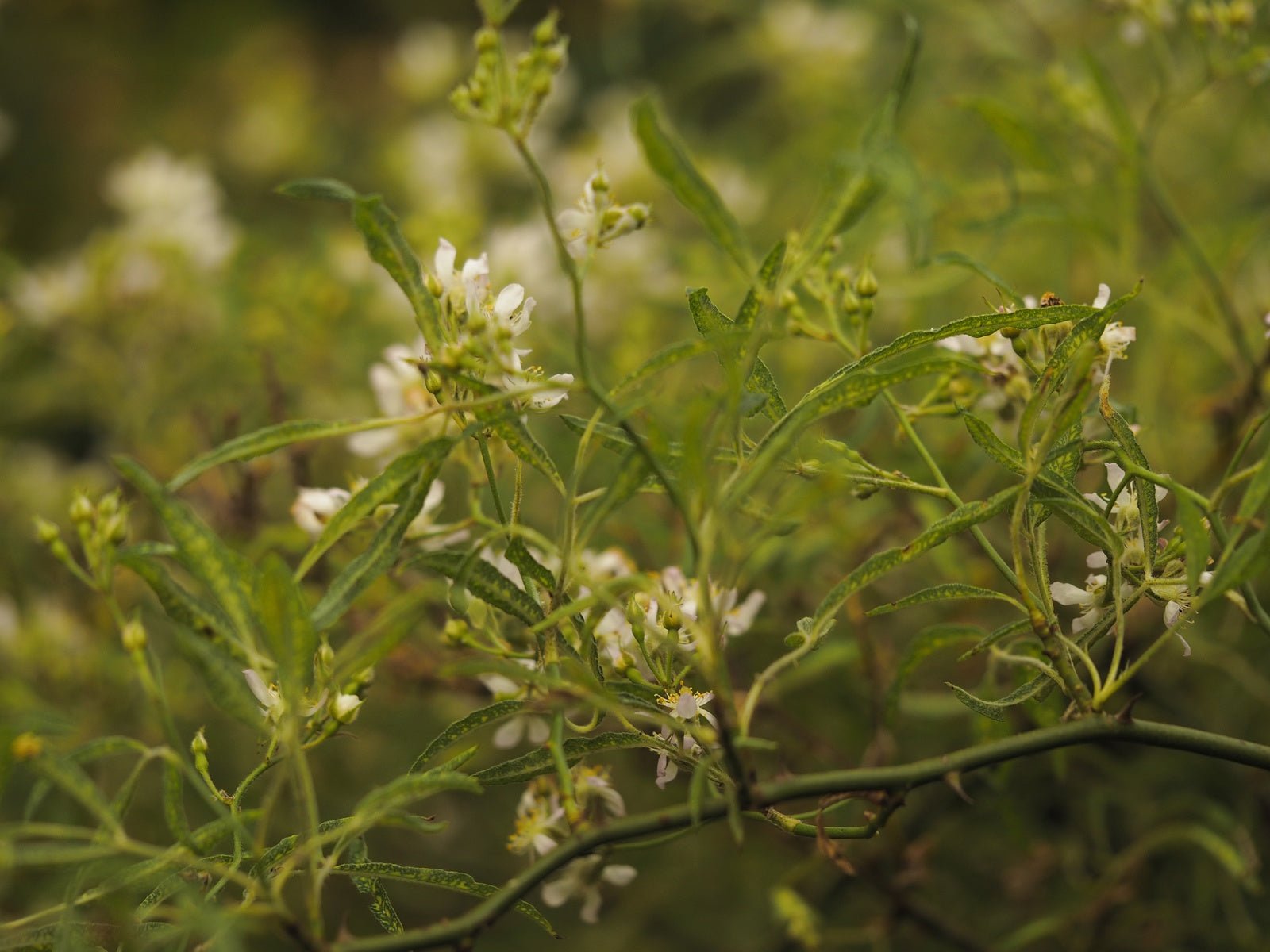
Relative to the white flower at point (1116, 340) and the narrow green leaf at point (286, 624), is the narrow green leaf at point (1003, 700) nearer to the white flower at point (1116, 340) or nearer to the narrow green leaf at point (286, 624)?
the white flower at point (1116, 340)

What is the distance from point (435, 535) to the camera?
1.82 ft

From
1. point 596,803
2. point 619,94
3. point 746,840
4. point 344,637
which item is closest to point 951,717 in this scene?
point 746,840

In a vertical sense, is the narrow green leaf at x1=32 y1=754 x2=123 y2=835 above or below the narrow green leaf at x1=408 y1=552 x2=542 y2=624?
below

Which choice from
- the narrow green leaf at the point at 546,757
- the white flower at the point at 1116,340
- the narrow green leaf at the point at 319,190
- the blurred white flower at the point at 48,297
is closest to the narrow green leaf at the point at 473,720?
the narrow green leaf at the point at 546,757

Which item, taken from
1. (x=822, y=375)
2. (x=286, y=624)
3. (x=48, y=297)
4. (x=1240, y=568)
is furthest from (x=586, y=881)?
Result: (x=48, y=297)

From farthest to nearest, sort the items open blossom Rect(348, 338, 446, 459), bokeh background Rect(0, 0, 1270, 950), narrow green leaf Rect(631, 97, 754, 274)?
bokeh background Rect(0, 0, 1270, 950) → open blossom Rect(348, 338, 446, 459) → narrow green leaf Rect(631, 97, 754, 274)

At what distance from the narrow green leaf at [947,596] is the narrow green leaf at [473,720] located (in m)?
0.17

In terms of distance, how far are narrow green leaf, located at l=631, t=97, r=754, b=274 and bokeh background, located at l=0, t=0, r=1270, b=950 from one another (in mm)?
69

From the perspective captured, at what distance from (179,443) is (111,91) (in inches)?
94.4

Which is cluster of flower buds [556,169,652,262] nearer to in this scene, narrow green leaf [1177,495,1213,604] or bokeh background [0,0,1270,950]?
bokeh background [0,0,1270,950]

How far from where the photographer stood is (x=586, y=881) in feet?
2.04

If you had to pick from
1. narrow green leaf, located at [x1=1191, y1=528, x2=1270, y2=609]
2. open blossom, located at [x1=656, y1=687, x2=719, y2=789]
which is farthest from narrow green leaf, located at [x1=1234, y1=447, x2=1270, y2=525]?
open blossom, located at [x1=656, y1=687, x2=719, y2=789]

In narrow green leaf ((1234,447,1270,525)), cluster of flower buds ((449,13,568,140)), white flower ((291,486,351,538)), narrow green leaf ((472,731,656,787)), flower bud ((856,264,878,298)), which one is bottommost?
narrow green leaf ((472,731,656,787))

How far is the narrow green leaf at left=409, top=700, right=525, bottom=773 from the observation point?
1.64 feet
